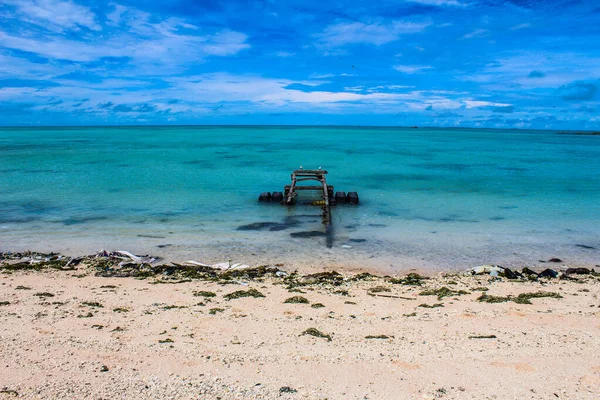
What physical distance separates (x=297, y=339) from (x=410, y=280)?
5042 mm

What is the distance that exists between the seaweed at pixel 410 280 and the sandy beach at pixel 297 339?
9cm

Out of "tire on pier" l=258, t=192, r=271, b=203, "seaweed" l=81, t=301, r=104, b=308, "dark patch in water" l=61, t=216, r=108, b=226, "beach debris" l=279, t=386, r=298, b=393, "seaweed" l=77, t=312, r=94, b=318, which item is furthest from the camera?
"tire on pier" l=258, t=192, r=271, b=203

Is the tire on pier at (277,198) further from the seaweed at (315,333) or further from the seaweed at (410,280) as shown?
the seaweed at (315,333)

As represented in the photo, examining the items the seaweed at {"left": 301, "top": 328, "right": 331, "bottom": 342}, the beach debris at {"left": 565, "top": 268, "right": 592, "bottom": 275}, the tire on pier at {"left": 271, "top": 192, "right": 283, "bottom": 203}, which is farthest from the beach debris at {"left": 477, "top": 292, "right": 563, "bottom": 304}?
the tire on pier at {"left": 271, "top": 192, "right": 283, "bottom": 203}

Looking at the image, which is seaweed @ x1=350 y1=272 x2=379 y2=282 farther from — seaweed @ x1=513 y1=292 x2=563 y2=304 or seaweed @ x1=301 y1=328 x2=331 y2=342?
seaweed @ x1=301 y1=328 x2=331 y2=342

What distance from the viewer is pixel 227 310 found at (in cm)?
875

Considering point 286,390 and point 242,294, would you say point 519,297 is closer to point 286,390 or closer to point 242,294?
point 242,294

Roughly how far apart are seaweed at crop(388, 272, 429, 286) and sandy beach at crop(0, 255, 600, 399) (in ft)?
0.28

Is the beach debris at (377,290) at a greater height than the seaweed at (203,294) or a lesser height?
lesser

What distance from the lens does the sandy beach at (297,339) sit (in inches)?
219

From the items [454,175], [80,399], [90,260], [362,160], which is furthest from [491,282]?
[362,160]

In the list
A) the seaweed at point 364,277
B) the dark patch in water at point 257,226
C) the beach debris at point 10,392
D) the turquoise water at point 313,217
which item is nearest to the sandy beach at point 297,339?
the beach debris at point 10,392

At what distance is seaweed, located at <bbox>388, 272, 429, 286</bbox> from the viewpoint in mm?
11070

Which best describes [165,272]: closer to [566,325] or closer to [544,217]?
[566,325]
